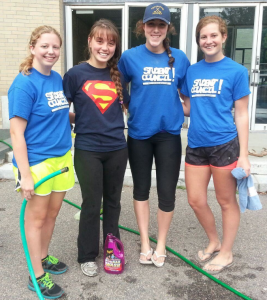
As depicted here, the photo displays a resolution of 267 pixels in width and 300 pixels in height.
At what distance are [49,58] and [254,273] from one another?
88.2 inches

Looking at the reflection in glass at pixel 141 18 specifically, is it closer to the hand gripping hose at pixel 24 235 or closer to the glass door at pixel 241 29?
the glass door at pixel 241 29

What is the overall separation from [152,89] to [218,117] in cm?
54

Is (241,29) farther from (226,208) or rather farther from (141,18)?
(226,208)

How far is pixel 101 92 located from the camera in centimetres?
228

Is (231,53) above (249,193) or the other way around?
above

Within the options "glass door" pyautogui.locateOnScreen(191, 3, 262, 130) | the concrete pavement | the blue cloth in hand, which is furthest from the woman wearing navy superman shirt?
"glass door" pyautogui.locateOnScreen(191, 3, 262, 130)

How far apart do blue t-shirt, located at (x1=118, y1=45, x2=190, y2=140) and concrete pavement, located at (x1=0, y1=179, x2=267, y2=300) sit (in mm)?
1106

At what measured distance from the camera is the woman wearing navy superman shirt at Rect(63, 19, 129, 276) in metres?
2.26

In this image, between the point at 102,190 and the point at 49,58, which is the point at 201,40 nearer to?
the point at 49,58

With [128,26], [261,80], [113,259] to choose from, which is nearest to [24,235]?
[113,259]

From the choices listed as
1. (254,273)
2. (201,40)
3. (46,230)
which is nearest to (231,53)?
(201,40)

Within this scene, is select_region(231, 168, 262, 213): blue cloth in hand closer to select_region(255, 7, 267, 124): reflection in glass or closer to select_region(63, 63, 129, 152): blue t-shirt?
select_region(63, 63, 129, 152): blue t-shirt

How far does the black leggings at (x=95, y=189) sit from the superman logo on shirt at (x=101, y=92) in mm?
357

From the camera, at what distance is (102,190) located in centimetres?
245
